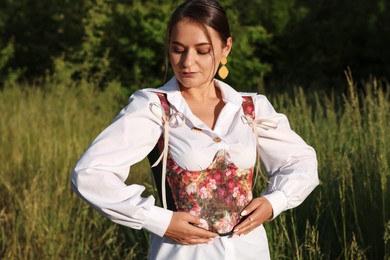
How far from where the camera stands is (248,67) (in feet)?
35.1

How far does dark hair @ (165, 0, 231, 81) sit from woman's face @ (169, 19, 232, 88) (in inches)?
0.5

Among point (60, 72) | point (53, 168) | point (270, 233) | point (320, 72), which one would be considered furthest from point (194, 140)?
point (320, 72)

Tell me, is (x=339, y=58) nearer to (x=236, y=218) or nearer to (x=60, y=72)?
(x=60, y=72)

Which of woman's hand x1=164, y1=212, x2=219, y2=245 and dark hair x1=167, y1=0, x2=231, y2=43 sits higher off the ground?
dark hair x1=167, y1=0, x2=231, y2=43

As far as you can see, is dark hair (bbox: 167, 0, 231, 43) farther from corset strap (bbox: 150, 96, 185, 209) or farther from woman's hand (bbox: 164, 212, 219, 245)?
woman's hand (bbox: 164, 212, 219, 245)

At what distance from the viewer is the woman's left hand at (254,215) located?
2.21 metres

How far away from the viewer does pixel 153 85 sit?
10.1 meters

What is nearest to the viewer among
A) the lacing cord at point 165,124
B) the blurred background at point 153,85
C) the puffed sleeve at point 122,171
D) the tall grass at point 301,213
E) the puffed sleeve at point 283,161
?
the puffed sleeve at point 122,171

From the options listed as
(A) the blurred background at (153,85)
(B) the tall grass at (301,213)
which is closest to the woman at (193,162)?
(A) the blurred background at (153,85)

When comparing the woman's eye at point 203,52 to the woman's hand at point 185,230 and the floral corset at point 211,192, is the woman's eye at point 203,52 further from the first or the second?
the woman's hand at point 185,230

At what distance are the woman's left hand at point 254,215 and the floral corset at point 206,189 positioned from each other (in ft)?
0.08

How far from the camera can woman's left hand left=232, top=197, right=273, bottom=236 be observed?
7.26ft

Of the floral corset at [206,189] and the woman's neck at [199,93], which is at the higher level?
the woman's neck at [199,93]

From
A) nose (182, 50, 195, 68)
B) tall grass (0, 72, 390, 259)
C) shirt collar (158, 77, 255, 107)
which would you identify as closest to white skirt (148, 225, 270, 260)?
shirt collar (158, 77, 255, 107)
